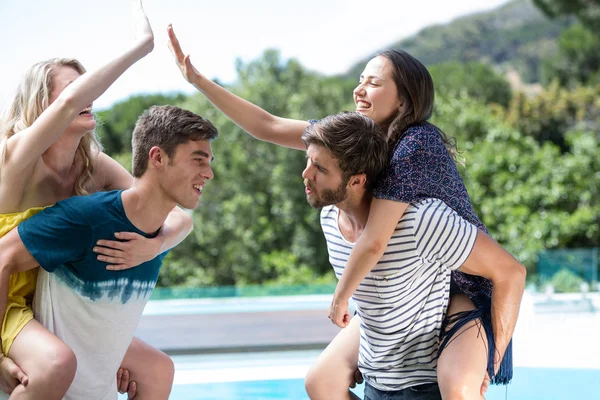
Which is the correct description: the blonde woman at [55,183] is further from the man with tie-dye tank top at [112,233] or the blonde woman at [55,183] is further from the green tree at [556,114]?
the green tree at [556,114]

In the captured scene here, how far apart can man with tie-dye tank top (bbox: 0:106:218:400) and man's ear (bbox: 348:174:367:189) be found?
1.42ft

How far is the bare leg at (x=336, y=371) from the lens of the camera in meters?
2.36

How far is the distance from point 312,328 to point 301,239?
24.5 ft

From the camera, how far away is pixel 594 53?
24.6 meters

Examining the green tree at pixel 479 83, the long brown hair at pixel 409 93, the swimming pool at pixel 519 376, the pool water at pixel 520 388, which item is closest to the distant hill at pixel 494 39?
the green tree at pixel 479 83

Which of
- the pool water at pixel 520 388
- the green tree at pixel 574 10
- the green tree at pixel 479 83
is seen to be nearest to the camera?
the pool water at pixel 520 388

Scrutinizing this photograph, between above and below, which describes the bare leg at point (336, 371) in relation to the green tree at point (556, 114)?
above

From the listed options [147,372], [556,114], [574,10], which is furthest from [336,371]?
[556,114]

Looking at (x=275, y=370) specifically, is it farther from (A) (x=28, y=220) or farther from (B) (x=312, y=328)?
(B) (x=312, y=328)

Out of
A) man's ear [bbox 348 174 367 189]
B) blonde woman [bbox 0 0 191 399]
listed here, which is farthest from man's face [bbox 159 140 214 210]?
man's ear [bbox 348 174 367 189]

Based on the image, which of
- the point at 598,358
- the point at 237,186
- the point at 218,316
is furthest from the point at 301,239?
the point at 598,358

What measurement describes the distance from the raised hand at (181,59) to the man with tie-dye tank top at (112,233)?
0.32 m

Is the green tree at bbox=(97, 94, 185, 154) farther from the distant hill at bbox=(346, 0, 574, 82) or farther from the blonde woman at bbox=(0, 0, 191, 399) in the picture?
the blonde woman at bbox=(0, 0, 191, 399)

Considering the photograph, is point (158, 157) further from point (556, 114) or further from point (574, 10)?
point (556, 114)
